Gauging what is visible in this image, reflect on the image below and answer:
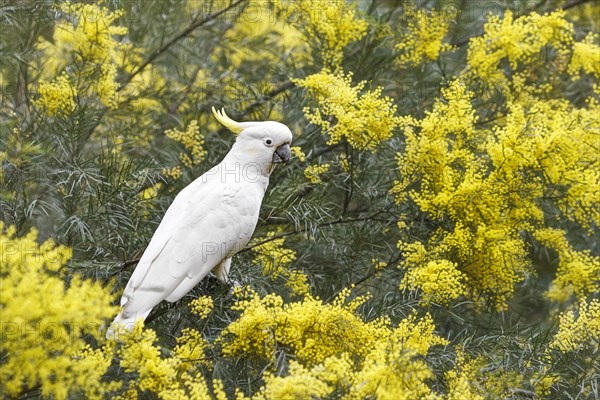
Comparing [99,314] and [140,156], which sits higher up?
[99,314]

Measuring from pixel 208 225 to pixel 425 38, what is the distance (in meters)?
1.81

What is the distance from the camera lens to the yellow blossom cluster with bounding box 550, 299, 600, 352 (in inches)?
140

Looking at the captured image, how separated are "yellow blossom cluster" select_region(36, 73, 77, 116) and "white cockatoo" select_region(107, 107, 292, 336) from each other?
2.75ft

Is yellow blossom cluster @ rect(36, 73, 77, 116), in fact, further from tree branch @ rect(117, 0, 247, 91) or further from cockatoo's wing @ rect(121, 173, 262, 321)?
cockatoo's wing @ rect(121, 173, 262, 321)

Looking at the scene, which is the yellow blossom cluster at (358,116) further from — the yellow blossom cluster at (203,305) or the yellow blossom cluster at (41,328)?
the yellow blossom cluster at (41,328)

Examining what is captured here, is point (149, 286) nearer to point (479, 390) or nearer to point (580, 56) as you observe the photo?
point (479, 390)

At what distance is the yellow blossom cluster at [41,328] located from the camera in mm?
2705

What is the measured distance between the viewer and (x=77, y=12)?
4379 mm

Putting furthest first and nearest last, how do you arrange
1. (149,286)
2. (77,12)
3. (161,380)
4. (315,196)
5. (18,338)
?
1. (77,12)
2. (315,196)
3. (149,286)
4. (161,380)
5. (18,338)

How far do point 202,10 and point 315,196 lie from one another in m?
1.64

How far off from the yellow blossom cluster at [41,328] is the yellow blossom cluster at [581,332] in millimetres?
1801

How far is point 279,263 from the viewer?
397cm

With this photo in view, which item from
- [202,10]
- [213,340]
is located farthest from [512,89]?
[213,340]

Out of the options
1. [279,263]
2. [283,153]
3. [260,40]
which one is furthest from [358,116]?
[260,40]
